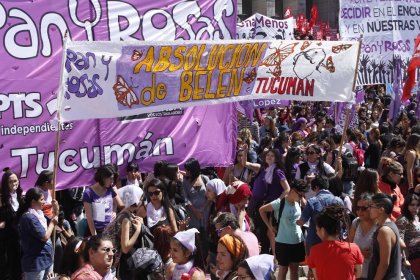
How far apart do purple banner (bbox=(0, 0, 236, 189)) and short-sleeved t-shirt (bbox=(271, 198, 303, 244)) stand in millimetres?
1359

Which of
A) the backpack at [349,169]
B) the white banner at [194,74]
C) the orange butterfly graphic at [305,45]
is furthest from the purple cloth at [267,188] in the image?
the backpack at [349,169]

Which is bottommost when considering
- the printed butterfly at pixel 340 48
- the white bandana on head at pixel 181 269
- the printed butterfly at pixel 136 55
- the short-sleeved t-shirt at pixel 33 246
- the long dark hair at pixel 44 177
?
the short-sleeved t-shirt at pixel 33 246

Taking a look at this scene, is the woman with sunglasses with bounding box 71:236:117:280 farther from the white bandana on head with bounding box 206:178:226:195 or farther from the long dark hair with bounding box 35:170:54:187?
the white bandana on head with bounding box 206:178:226:195

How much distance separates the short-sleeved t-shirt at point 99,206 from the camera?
733 centimetres

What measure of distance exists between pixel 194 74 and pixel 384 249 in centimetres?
279

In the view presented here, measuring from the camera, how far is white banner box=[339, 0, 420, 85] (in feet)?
46.9

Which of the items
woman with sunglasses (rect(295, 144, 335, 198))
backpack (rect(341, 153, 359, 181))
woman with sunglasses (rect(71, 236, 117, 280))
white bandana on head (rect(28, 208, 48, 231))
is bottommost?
backpack (rect(341, 153, 359, 181))

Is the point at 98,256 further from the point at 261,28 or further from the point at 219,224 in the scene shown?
the point at 261,28

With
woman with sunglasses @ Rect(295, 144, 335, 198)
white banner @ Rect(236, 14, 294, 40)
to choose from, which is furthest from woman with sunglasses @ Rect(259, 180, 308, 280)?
white banner @ Rect(236, 14, 294, 40)

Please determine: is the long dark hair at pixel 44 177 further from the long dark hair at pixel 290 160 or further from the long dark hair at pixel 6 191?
the long dark hair at pixel 290 160

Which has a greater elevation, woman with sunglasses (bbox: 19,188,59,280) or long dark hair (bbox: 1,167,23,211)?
long dark hair (bbox: 1,167,23,211)

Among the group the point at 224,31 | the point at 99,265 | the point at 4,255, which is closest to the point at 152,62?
the point at 224,31

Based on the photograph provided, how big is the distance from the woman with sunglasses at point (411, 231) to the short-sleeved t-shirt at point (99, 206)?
2542 millimetres

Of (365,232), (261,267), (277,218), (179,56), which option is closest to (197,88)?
(179,56)
